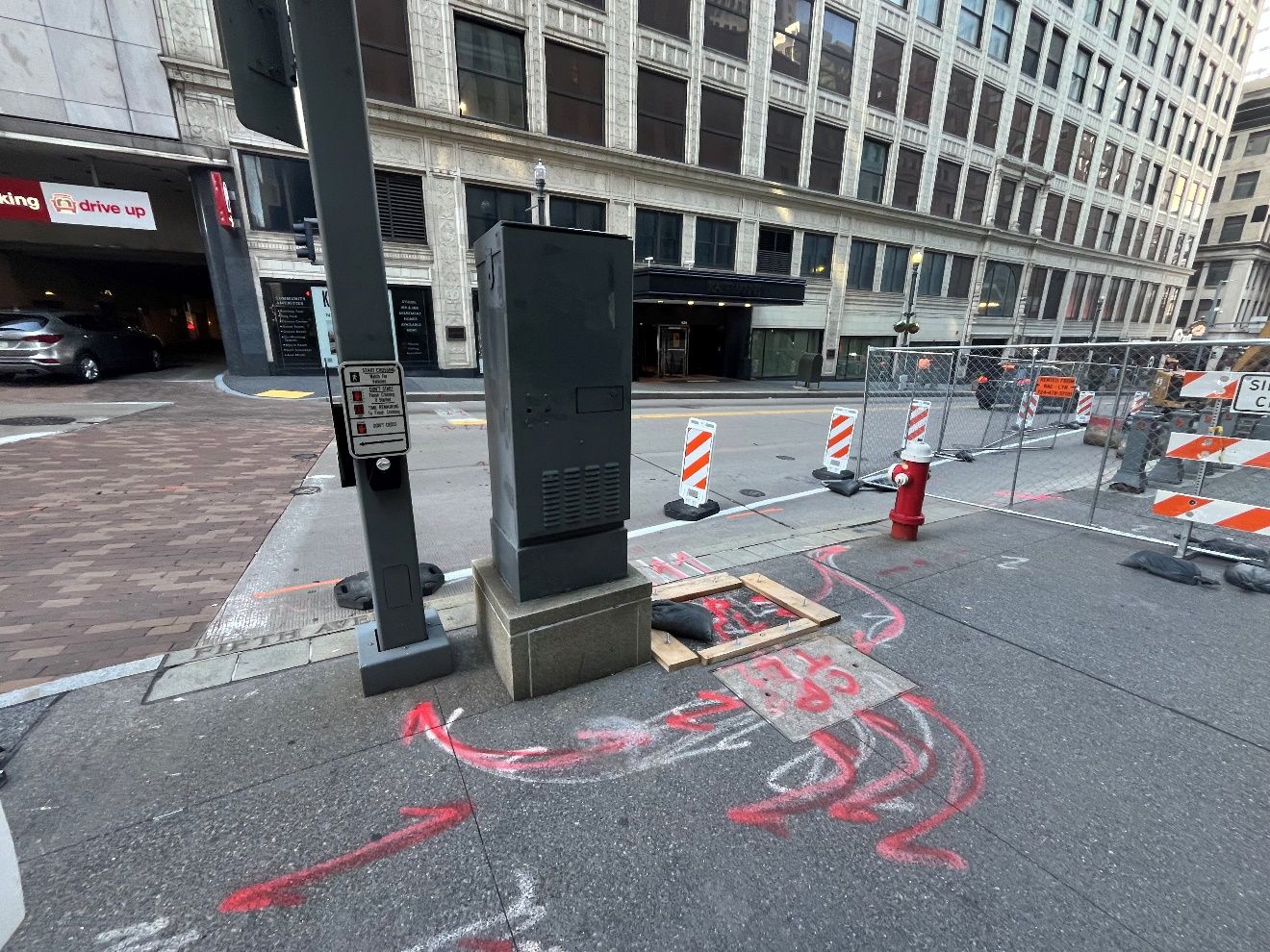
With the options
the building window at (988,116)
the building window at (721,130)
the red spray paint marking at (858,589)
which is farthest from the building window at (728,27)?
the red spray paint marking at (858,589)

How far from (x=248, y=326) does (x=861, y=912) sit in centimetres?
2004

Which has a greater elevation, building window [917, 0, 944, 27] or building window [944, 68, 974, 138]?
building window [917, 0, 944, 27]

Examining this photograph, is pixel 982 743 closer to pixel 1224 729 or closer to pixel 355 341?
pixel 1224 729

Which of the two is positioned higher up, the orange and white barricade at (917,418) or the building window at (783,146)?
the building window at (783,146)

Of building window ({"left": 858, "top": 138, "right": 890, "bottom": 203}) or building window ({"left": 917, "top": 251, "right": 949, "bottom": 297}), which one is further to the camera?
building window ({"left": 917, "top": 251, "right": 949, "bottom": 297})

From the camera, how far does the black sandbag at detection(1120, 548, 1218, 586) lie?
4621 mm

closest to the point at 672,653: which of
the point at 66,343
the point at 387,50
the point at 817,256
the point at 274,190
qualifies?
the point at 66,343

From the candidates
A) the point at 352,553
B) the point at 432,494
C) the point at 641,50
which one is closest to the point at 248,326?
the point at 432,494

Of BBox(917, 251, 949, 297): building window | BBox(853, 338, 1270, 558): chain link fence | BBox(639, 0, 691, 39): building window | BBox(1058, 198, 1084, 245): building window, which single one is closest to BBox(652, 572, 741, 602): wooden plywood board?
BBox(853, 338, 1270, 558): chain link fence

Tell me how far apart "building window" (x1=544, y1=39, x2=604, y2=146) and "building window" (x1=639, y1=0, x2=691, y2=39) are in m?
2.57

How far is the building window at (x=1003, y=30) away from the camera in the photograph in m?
27.1

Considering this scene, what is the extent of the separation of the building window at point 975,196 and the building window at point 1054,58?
24.2ft

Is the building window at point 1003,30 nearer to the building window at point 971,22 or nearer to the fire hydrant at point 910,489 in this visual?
the building window at point 971,22

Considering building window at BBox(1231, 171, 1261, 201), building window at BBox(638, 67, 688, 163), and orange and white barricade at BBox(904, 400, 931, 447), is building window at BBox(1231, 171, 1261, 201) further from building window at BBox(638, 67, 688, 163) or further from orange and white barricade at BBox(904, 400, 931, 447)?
orange and white barricade at BBox(904, 400, 931, 447)
